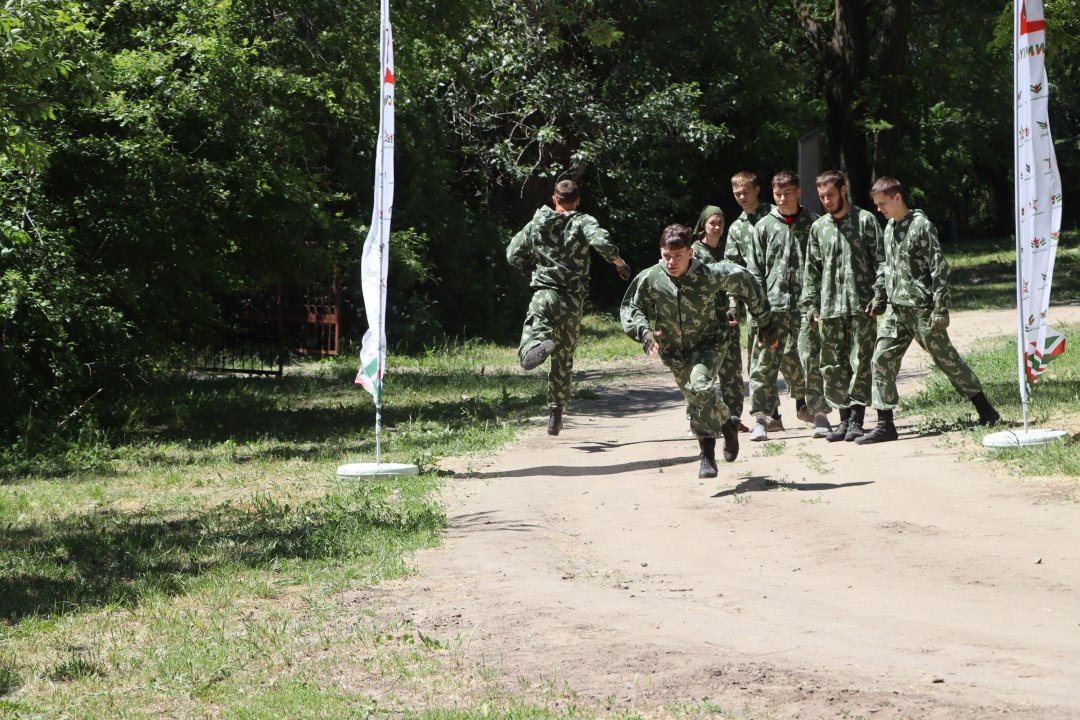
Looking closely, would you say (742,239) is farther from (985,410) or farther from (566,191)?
(985,410)

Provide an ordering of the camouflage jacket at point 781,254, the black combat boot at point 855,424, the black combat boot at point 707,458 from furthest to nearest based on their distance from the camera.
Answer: the camouflage jacket at point 781,254 → the black combat boot at point 855,424 → the black combat boot at point 707,458

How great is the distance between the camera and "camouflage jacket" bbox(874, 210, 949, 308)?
982 cm

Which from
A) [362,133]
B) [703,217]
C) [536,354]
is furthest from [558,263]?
[362,133]

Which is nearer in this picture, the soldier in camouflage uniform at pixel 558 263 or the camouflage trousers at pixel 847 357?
the camouflage trousers at pixel 847 357

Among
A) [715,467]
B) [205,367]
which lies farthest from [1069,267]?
[715,467]

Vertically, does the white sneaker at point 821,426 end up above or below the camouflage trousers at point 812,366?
below

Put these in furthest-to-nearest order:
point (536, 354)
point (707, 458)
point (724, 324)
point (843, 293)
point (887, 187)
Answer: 1. point (536, 354)
2. point (843, 293)
3. point (887, 187)
4. point (707, 458)
5. point (724, 324)

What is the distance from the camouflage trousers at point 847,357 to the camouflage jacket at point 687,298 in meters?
1.71

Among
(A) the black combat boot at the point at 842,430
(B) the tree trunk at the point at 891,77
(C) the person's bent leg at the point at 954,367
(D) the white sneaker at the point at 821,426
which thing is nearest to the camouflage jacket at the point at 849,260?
(C) the person's bent leg at the point at 954,367

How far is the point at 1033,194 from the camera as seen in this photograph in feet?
31.0

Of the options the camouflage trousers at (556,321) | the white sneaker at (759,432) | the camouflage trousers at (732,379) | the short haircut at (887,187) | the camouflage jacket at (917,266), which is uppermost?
the short haircut at (887,187)

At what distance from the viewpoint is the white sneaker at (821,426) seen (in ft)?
35.2

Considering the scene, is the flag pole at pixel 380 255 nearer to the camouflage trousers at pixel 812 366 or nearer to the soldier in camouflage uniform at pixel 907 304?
the camouflage trousers at pixel 812 366

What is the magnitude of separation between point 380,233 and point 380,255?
17 cm
